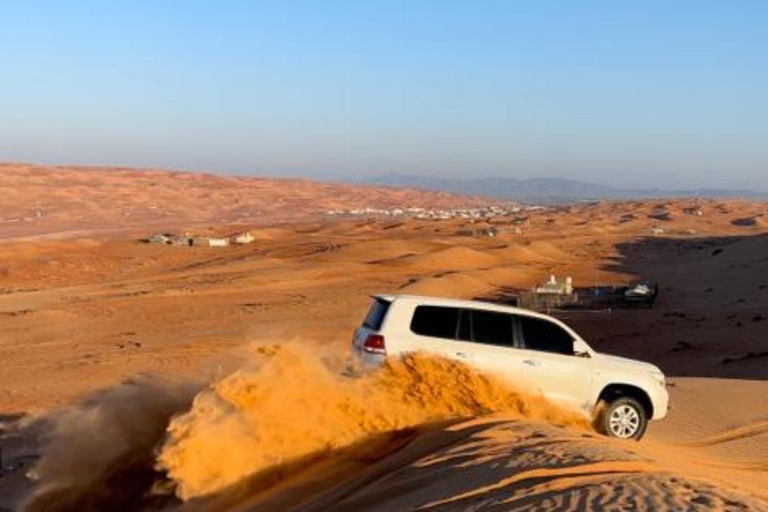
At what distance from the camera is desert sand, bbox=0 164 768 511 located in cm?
748

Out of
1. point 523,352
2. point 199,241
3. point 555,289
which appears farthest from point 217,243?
point 523,352

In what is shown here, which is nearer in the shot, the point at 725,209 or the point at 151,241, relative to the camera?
the point at 151,241

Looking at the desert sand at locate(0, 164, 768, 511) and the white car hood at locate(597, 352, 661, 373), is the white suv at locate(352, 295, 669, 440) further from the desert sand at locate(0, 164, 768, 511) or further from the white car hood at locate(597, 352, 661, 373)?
the desert sand at locate(0, 164, 768, 511)

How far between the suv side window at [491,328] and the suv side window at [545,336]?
19cm

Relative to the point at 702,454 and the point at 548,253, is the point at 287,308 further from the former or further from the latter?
the point at 548,253

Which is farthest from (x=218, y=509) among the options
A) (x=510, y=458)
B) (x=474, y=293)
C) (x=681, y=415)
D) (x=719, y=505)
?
(x=474, y=293)

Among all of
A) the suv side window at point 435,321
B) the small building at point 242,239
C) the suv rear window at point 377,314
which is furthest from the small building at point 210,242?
the suv side window at point 435,321

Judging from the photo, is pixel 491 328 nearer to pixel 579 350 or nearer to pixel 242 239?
pixel 579 350

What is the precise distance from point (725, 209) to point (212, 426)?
105539 millimetres

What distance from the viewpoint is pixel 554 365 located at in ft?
35.4

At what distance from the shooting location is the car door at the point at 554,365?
35.1 ft

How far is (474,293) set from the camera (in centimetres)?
3625

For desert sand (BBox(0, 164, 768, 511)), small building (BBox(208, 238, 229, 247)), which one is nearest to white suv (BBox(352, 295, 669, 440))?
desert sand (BBox(0, 164, 768, 511))

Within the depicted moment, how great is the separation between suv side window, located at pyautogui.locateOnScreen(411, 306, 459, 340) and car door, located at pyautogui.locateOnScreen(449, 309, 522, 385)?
0.28ft
